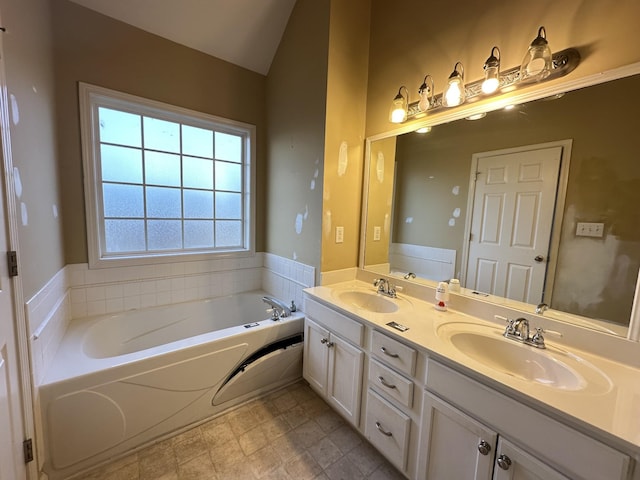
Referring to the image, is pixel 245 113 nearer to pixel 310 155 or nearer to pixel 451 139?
pixel 310 155

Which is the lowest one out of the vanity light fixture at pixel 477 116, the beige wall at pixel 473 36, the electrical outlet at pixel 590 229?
the electrical outlet at pixel 590 229

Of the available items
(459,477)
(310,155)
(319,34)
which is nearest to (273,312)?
(310,155)

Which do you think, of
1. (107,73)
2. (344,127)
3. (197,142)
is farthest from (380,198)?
(107,73)

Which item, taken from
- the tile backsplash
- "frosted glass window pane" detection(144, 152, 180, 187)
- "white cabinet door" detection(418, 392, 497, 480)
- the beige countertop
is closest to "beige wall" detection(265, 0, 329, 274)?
the tile backsplash

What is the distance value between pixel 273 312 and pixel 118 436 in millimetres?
1110

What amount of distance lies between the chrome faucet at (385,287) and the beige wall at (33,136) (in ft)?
6.21

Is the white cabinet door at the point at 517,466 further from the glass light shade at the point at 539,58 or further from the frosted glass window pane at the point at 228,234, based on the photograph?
the frosted glass window pane at the point at 228,234

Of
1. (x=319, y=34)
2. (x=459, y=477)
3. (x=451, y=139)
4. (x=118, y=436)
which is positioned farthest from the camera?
(x=319, y=34)

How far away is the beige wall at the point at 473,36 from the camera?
105 cm

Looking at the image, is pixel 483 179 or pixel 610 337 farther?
pixel 483 179

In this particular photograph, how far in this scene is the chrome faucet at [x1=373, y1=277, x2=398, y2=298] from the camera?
1.82 m

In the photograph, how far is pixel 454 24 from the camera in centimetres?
151

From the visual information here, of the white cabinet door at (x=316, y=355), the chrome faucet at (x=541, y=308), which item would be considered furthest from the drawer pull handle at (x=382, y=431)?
the chrome faucet at (x=541, y=308)

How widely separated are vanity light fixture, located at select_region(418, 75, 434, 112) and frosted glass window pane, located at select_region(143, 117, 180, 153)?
1.98m
